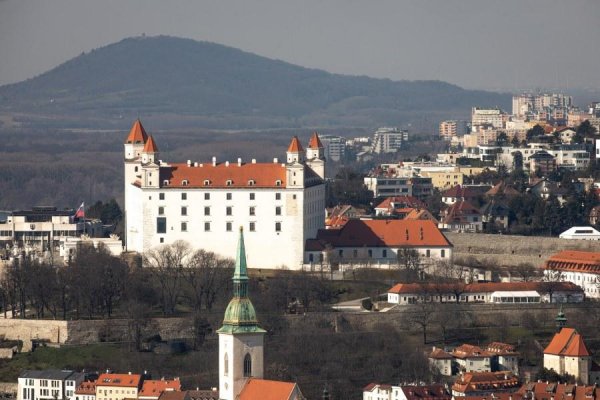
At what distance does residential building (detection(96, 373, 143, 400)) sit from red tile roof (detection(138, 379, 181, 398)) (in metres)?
0.19

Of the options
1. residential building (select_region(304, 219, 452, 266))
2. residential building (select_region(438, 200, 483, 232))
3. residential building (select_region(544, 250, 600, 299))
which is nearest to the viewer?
residential building (select_region(544, 250, 600, 299))

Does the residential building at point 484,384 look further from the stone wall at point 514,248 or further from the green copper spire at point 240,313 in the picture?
the stone wall at point 514,248

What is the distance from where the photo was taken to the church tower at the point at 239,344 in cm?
4909

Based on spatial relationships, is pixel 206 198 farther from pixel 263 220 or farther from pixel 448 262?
pixel 448 262

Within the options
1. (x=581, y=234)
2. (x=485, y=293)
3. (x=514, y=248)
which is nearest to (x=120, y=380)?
(x=485, y=293)

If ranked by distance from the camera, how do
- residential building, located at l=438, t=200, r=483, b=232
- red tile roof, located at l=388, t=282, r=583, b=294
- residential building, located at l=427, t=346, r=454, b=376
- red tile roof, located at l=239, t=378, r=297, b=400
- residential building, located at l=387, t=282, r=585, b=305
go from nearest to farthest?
1. red tile roof, located at l=239, t=378, r=297, b=400
2. residential building, located at l=427, t=346, r=454, b=376
3. residential building, located at l=387, t=282, r=585, b=305
4. red tile roof, located at l=388, t=282, r=583, b=294
5. residential building, located at l=438, t=200, r=483, b=232

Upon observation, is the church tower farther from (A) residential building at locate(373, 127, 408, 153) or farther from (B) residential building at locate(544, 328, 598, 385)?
(A) residential building at locate(373, 127, 408, 153)

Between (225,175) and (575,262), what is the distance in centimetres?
1210

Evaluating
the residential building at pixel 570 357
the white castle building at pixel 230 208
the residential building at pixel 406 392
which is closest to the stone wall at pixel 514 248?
the white castle building at pixel 230 208

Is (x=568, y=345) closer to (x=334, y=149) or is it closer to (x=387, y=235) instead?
(x=387, y=235)

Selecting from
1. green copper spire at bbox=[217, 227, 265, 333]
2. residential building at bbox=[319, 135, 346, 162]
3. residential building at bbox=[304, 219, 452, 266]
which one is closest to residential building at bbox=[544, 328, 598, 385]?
residential building at bbox=[304, 219, 452, 266]

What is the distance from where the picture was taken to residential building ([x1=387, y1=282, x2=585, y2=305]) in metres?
67.6

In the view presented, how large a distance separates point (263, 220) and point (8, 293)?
8.97 m

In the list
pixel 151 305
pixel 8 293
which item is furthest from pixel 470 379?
pixel 8 293
